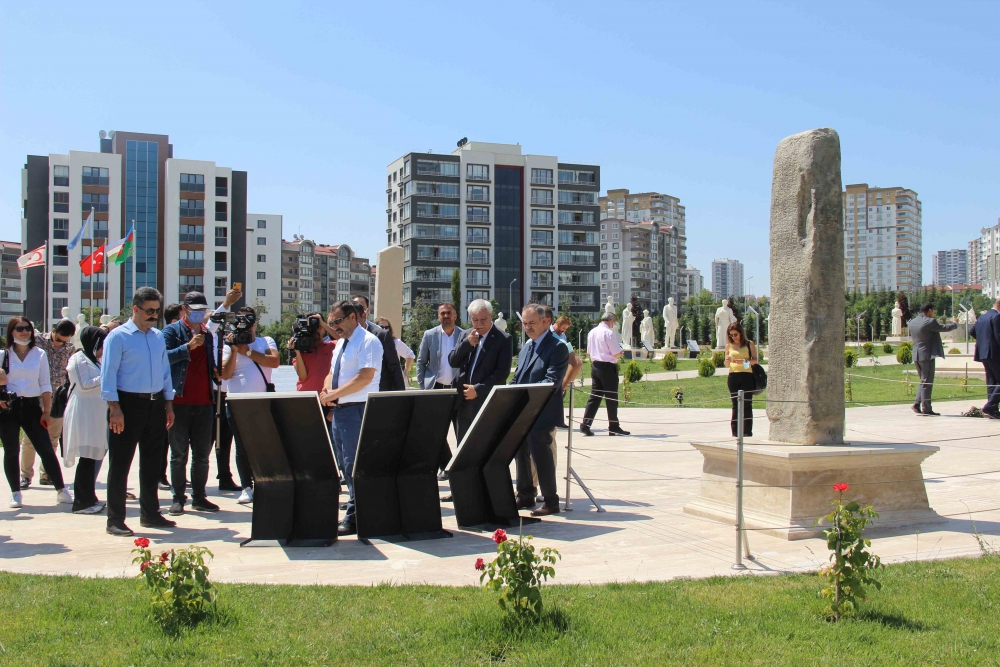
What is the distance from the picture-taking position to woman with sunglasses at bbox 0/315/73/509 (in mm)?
7836

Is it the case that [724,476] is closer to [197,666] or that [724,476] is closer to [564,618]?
[564,618]

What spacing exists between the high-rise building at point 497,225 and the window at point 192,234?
69.9 ft

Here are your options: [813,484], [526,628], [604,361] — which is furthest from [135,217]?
[526,628]

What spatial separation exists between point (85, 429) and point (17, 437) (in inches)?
30.7

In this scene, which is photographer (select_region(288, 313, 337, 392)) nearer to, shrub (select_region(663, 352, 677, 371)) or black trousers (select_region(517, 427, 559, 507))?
black trousers (select_region(517, 427, 559, 507))

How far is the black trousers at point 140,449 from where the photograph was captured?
A: 6535 millimetres

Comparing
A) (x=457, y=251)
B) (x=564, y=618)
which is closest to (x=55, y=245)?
(x=457, y=251)

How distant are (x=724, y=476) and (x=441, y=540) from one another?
240cm

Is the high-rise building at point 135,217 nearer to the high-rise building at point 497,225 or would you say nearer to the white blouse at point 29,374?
the high-rise building at point 497,225

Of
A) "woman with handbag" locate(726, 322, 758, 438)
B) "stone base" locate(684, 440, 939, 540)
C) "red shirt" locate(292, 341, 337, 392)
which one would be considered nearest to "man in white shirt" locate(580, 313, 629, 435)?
"woman with handbag" locate(726, 322, 758, 438)

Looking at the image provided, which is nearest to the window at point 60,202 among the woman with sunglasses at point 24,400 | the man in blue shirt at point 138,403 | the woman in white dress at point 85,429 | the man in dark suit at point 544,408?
the woman with sunglasses at point 24,400

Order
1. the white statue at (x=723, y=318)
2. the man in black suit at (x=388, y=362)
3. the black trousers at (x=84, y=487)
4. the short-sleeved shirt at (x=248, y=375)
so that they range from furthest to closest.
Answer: the white statue at (x=723, y=318) → the short-sleeved shirt at (x=248, y=375) → the man in black suit at (x=388, y=362) → the black trousers at (x=84, y=487)

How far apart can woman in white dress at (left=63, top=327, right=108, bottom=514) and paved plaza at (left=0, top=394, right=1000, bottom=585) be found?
0.24 meters

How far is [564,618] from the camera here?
4078 millimetres
